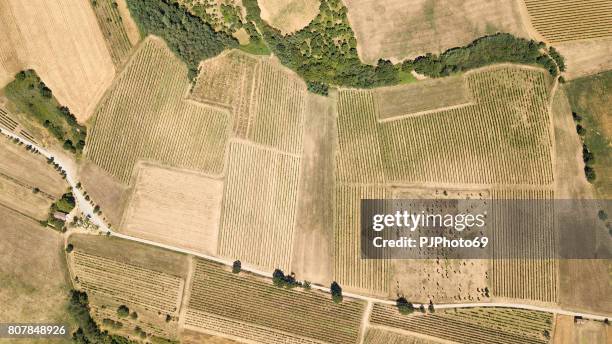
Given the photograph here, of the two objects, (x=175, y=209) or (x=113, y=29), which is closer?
(x=175, y=209)

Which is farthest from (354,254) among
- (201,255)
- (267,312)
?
(201,255)

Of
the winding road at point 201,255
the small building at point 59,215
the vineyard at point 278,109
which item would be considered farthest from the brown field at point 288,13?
the small building at point 59,215

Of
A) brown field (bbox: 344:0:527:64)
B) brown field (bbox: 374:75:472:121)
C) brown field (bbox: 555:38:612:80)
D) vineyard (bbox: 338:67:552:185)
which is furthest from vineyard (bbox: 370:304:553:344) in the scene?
brown field (bbox: 344:0:527:64)

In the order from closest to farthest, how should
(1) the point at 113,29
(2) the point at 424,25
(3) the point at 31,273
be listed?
(3) the point at 31,273 < (1) the point at 113,29 < (2) the point at 424,25

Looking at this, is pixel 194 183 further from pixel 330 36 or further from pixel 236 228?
pixel 330 36

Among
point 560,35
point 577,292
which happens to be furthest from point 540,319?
point 560,35

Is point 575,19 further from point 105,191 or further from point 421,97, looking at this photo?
point 105,191

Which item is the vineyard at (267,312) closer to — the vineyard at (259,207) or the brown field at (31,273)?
the vineyard at (259,207)
